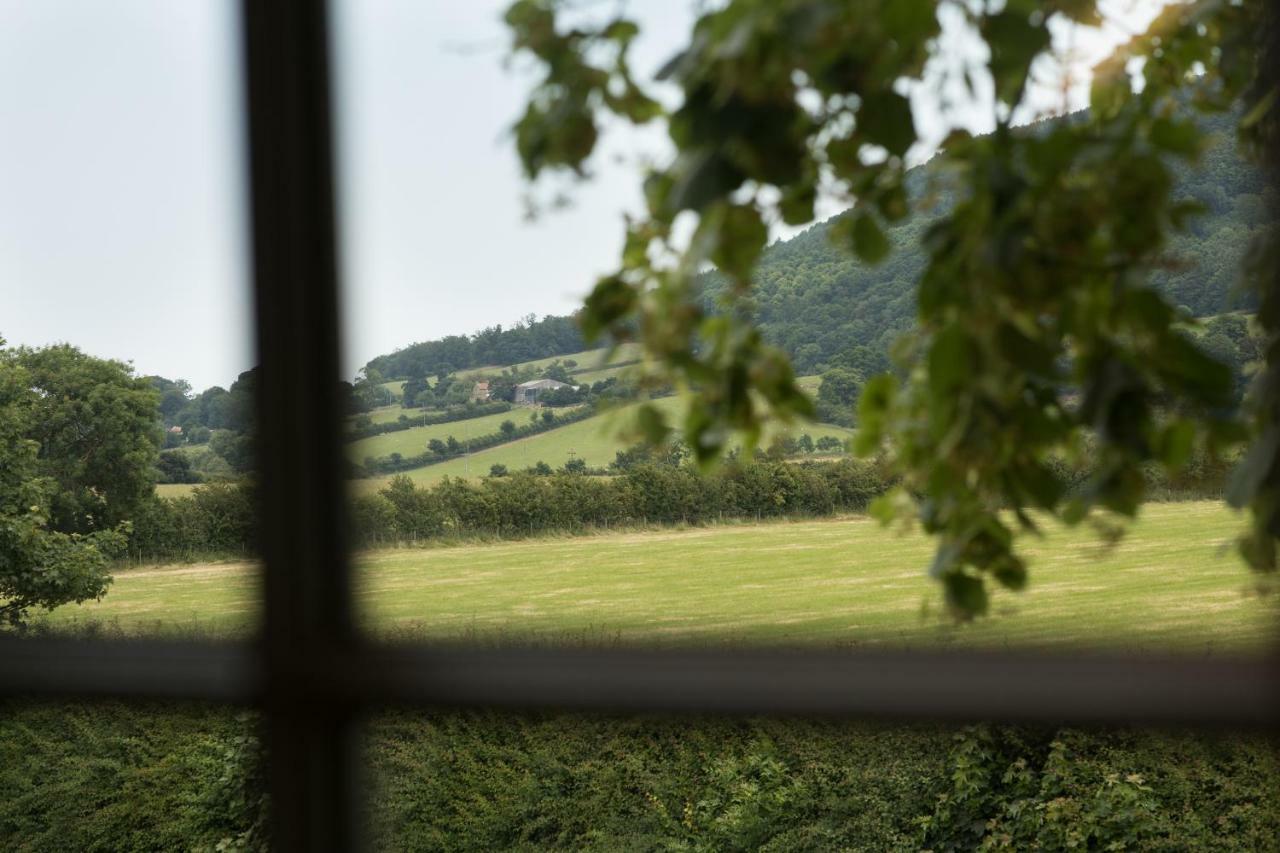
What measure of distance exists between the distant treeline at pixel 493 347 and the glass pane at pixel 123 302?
0.40 meters

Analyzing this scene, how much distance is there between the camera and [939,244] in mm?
397

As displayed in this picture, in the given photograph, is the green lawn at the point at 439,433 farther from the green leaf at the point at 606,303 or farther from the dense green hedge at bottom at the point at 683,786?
the dense green hedge at bottom at the point at 683,786

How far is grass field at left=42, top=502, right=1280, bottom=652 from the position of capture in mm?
1411

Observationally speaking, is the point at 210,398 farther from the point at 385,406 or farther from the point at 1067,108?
the point at 1067,108

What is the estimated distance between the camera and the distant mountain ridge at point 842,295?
123 cm

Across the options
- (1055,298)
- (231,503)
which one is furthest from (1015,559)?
(231,503)

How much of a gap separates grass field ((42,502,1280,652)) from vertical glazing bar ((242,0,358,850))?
1.87 feet

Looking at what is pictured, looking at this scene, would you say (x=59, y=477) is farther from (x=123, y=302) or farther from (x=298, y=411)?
(x=298, y=411)

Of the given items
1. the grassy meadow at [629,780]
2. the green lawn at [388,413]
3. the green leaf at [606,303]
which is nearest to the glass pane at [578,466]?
the green lawn at [388,413]

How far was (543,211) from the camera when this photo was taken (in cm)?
52

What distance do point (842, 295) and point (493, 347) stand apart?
51 centimetres

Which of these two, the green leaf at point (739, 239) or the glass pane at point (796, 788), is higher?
the green leaf at point (739, 239)

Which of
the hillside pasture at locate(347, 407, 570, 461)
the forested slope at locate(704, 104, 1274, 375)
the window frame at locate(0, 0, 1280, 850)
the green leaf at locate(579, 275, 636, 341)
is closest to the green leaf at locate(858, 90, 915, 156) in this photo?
the green leaf at locate(579, 275, 636, 341)

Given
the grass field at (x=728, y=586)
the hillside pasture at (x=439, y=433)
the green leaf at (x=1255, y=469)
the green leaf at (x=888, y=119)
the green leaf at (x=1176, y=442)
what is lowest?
the grass field at (x=728, y=586)
